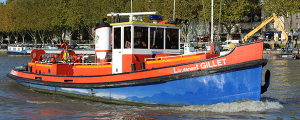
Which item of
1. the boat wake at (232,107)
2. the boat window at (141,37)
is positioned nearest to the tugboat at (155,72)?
the boat window at (141,37)

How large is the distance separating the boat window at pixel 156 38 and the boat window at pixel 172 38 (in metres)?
0.26

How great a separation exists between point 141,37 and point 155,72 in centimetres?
170

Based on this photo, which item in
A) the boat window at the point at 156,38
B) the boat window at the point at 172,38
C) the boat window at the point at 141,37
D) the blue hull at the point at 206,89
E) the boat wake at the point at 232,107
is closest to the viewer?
the blue hull at the point at 206,89

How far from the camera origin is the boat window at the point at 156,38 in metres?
12.9

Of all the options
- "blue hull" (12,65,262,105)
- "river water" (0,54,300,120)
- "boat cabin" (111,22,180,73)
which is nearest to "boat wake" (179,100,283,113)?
"river water" (0,54,300,120)

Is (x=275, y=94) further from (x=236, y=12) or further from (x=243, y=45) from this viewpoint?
(x=236, y=12)

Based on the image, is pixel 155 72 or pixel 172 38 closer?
pixel 155 72

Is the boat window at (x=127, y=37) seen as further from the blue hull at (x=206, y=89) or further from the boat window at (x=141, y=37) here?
the blue hull at (x=206, y=89)

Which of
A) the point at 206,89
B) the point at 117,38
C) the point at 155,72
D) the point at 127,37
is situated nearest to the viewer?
the point at 206,89

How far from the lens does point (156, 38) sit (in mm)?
12953

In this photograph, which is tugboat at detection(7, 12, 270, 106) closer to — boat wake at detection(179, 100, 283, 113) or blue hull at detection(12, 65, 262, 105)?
blue hull at detection(12, 65, 262, 105)

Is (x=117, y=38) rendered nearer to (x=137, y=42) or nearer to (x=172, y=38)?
(x=137, y=42)

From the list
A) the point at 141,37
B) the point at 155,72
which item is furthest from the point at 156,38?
the point at 155,72

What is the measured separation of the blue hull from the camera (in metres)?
10.7
